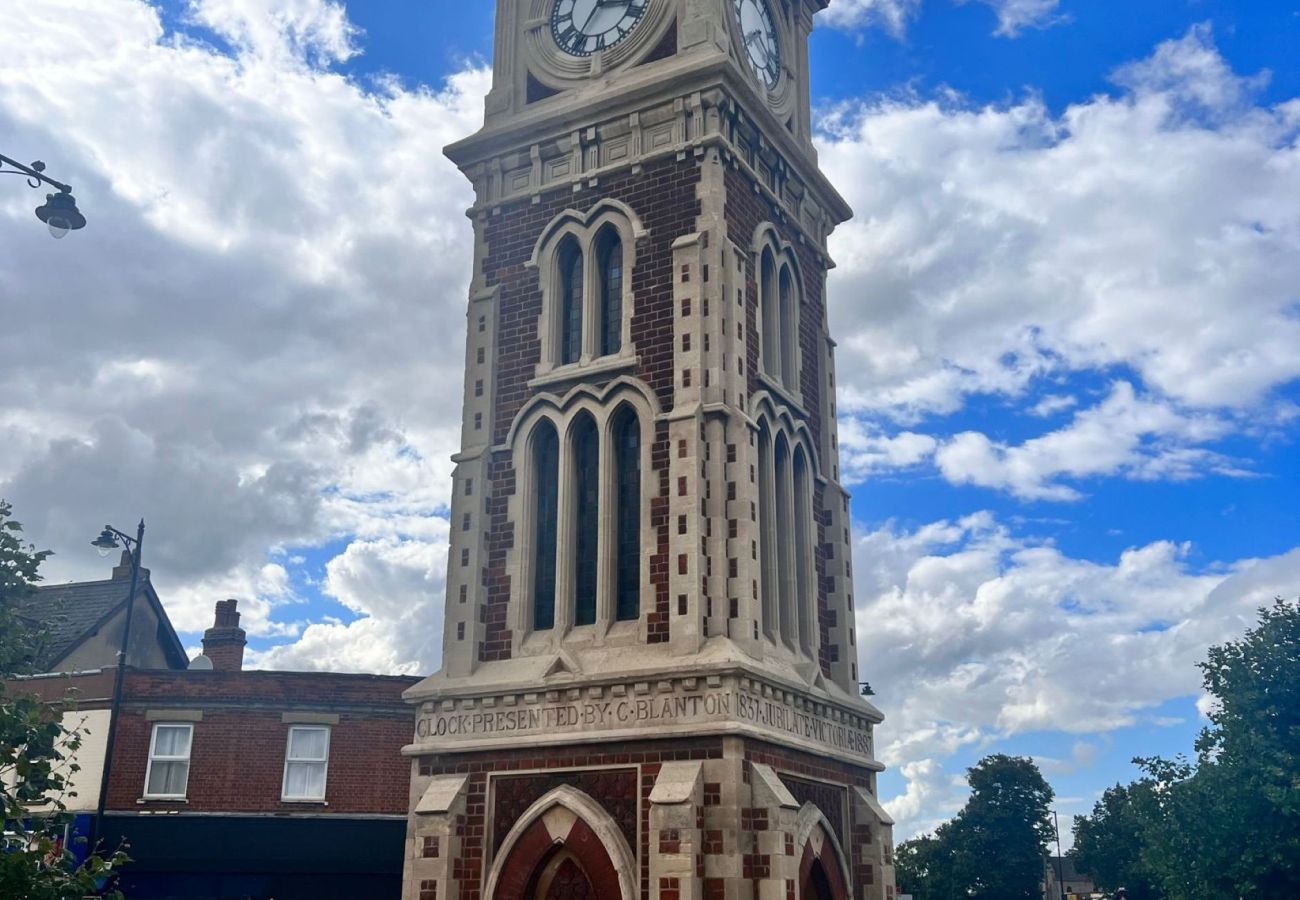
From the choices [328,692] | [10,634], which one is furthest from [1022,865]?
[10,634]

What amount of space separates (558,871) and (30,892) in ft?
27.9

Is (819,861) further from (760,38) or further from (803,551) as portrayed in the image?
(760,38)

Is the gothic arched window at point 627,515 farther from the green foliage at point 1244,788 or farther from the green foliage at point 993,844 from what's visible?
the green foliage at point 993,844

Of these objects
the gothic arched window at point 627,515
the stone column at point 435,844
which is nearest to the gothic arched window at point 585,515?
the gothic arched window at point 627,515

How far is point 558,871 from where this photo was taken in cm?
2000

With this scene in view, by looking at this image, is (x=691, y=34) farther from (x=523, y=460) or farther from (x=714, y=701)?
(x=714, y=701)

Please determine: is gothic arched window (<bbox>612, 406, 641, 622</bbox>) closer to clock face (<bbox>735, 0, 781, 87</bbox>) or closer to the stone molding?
the stone molding

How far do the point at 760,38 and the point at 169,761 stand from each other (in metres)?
22.7

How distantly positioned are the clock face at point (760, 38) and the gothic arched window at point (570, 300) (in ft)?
18.5

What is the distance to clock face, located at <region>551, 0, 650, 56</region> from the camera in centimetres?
2498

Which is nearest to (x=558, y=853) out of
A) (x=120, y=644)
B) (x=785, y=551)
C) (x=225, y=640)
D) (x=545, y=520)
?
(x=545, y=520)

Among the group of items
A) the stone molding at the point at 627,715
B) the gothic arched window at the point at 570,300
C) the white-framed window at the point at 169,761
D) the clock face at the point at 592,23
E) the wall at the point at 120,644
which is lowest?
the stone molding at the point at 627,715

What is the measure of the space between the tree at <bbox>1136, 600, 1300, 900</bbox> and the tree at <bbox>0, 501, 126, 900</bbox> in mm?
25918

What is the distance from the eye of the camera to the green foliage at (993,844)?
76.3 meters
